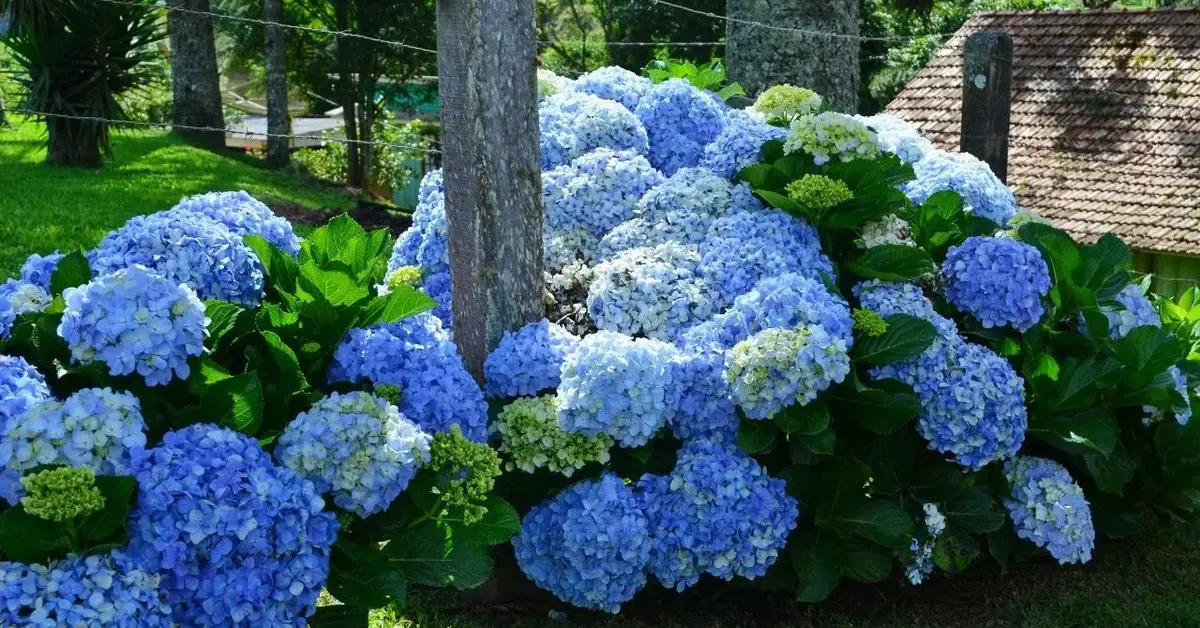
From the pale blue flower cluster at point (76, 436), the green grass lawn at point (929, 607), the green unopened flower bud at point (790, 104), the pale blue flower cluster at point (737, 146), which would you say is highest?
the green unopened flower bud at point (790, 104)

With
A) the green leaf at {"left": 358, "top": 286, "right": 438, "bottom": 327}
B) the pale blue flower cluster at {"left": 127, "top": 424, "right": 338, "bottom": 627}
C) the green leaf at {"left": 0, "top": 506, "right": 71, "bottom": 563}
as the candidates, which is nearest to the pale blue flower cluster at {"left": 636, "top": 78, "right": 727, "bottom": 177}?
the green leaf at {"left": 358, "top": 286, "right": 438, "bottom": 327}

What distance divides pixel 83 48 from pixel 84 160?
123 centimetres

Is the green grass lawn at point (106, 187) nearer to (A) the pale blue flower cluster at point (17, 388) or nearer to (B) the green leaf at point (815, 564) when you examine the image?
(A) the pale blue flower cluster at point (17, 388)

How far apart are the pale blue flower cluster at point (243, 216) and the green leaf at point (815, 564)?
197cm

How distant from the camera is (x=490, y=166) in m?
4.07

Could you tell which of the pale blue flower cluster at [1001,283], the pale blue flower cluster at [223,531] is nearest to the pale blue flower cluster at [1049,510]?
the pale blue flower cluster at [1001,283]

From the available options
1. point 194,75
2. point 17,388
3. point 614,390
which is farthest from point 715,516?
point 194,75

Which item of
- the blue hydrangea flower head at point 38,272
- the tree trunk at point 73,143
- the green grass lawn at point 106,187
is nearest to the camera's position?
the blue hydrangea flower head at point 38,272

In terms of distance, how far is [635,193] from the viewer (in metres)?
4.71

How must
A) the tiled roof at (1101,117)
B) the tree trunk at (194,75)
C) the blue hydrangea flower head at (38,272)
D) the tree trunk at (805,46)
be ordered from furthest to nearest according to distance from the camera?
1. the tree trunk at (194,75)
2. the tiled roof at (1101,117)
3. the tree trunk at (805,46)
4. the blue hydrangea flower head at (38,272)

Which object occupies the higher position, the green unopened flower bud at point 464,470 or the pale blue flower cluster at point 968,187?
the pale blue flower cluster at point 968,187

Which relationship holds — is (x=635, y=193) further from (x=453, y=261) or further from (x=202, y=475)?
(x=202, y=475)

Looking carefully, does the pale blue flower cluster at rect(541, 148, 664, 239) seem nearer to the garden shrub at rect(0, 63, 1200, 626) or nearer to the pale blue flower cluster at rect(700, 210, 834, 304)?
the garden shrub at rect(0, 63, 1200, 626)

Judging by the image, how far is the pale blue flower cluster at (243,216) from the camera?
157 inches
